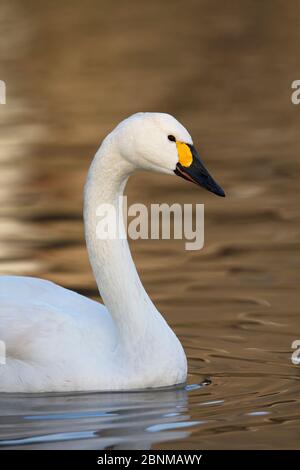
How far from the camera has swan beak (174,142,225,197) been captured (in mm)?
7902

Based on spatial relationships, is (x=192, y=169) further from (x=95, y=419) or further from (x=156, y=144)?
(x=95, y=419)

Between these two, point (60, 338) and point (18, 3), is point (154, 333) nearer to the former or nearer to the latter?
point (60, 338)

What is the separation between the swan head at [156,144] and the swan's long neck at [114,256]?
0.30ft

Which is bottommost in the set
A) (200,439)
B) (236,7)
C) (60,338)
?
(200,439)

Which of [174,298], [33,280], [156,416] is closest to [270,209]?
[174,298]

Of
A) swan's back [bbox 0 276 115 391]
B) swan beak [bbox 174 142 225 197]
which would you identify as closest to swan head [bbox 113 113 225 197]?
swan beak [bbox 174 142 225 197]

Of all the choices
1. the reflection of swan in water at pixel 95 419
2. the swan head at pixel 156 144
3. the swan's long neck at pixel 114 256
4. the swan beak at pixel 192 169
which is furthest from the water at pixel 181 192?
the swan head at pixel 156 144

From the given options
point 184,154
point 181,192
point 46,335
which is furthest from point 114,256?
point 181,192

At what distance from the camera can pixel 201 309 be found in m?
9.60

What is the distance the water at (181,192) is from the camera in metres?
7.33

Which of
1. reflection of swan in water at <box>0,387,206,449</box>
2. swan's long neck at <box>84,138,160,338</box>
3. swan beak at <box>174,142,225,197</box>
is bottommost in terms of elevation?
reflection of swan in water at <box>0,387,206,449</box>

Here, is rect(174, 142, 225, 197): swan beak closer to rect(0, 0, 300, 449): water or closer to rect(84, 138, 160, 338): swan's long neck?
rect(84, 138, 160, 338): swan's long neck

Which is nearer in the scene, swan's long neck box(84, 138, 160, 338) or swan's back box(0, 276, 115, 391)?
swan's back box(0, 276, 115, 391)

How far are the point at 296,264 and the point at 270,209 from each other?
204 centimetres
